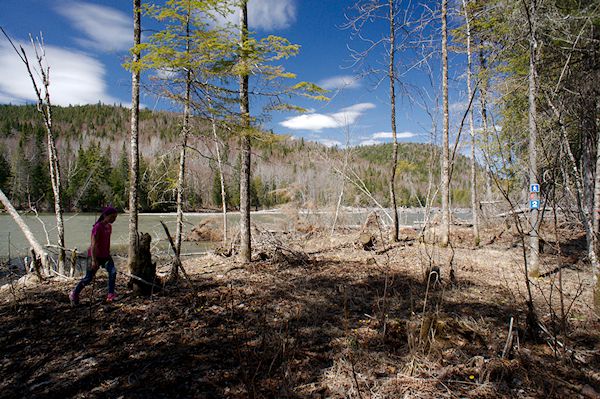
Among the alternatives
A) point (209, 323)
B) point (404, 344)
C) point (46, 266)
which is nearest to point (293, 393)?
point (404, 344)

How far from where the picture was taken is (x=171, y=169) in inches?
386

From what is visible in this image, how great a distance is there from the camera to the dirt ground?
2896mm

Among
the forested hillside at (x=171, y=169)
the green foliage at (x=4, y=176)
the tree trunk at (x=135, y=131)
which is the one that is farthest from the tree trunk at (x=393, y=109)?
the green foliage at (x=4, y=176)

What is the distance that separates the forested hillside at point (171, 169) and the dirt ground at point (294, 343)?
2032mm

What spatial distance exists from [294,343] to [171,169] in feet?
24.7

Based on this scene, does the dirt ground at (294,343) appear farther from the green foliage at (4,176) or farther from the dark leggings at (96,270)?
the green foliage at (4,176)

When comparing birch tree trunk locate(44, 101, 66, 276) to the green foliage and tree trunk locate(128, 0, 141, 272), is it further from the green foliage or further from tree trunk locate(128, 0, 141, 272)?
the green foliage

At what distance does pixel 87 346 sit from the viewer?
388 centimetres

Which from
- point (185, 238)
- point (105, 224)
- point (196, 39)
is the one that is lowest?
point (185, 238)

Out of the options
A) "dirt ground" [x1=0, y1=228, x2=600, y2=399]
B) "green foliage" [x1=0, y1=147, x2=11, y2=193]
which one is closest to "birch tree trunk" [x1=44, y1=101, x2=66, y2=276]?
"dirt ground" [x1=0, y1=228, x2=600, y2=399]

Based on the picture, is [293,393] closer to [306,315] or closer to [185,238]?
[306,315]

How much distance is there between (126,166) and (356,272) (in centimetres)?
5291

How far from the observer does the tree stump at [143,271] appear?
5614 mm

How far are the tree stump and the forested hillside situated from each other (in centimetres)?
288
